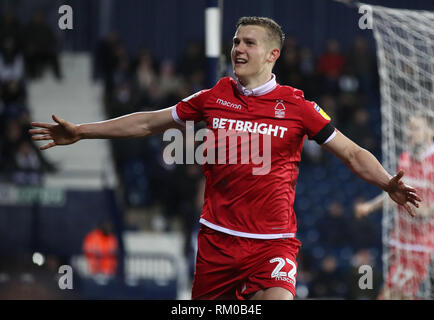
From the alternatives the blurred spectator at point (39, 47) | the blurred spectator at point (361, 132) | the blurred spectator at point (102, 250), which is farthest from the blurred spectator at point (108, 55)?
the blurred spectator at point (361, 132)

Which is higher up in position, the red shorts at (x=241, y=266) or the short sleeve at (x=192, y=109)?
the short sleeve at (x=192, y=109)

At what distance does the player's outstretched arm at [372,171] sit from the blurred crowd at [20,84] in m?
8.73

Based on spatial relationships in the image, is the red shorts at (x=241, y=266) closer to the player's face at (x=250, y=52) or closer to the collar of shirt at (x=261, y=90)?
the collar of shirt at (x=261, y=90)

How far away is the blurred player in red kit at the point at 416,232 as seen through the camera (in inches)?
299

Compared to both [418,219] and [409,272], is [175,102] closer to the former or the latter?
[418,219]

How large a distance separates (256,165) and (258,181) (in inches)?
4.0

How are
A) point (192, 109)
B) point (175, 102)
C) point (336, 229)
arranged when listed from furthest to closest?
point (175, 102), point (336, 229), point (192, 109)

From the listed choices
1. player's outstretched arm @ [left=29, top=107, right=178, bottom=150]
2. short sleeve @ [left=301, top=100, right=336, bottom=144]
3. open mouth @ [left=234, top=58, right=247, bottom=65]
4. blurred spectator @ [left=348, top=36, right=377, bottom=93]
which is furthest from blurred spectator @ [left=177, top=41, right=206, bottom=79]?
short sleeve @ [left=301, top=100, right=336, bottom=144]

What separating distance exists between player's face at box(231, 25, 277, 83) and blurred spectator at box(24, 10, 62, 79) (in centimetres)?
1100

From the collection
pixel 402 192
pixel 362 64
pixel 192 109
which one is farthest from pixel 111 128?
pixel 362 64

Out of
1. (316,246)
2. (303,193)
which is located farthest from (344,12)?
(316,246)

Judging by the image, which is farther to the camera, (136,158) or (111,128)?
(136,158)

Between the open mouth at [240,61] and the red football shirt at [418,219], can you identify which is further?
the red football shirt at [418,219]

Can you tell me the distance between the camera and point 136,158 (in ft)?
45.7
